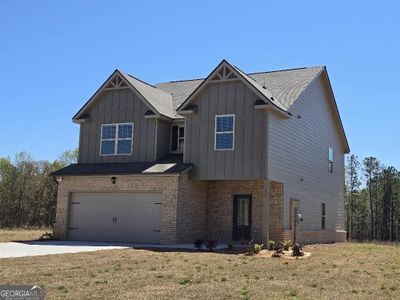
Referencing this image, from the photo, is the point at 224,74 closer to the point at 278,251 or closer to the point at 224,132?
the point at 224,132

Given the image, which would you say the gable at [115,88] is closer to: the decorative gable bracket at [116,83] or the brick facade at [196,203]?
the decorative gable bracket at [116,83]

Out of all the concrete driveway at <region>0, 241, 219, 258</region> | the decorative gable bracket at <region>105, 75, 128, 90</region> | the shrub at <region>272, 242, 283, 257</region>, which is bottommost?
the concrete driveway at <region>0, 241, 219, 258</region>

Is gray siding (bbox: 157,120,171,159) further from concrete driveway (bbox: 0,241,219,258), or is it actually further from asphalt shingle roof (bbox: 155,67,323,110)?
concrete driveway (bbox: 0,241,219,258)

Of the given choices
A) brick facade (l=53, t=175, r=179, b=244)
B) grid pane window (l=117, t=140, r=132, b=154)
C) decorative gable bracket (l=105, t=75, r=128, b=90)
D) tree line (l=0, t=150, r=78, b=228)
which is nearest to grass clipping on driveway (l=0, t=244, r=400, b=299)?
brick facade (l=53, t=175, r=179, b=244)

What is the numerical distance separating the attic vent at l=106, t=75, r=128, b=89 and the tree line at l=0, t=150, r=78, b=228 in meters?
25.1

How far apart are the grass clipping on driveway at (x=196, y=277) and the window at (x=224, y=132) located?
7.61m

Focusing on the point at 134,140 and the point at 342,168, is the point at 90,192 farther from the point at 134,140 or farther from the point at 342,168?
the point at 342,168

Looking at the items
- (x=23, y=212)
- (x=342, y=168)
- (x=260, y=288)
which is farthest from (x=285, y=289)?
(x=23, y=212)

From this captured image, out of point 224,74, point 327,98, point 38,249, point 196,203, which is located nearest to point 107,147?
point 196,203

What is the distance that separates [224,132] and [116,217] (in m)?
6.64

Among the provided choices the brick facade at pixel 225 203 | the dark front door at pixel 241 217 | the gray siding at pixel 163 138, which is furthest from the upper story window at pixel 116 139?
the dark front door at pixel 241 217

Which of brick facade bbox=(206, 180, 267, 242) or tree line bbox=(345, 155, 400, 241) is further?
tree line bbox=(345, 155, 400, 241)

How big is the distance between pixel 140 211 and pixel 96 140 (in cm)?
544

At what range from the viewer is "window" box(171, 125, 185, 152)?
26.2 metres
